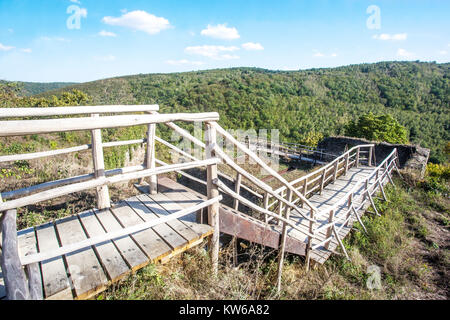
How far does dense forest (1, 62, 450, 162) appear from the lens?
40.6m

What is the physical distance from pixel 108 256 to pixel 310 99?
53.5 m

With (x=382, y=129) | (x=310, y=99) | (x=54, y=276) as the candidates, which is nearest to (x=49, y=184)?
(x=54, y=276)

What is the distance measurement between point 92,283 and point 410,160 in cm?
1337

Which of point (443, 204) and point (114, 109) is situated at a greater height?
point (114, 109)

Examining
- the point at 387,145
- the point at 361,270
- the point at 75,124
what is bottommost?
the point at 361,270

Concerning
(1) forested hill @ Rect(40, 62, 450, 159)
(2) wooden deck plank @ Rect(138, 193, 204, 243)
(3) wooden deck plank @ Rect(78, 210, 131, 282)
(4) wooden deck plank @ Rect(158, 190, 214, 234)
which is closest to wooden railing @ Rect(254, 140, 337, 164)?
(1) forested hill @ Rect(40, 62, 450, 159)

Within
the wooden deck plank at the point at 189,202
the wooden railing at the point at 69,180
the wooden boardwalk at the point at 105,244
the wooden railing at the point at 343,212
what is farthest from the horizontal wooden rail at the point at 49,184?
the wooden railing at the point at 343,212

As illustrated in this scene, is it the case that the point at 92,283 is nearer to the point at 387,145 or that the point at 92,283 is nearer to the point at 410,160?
the point at 410,160

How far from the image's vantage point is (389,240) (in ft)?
15.4

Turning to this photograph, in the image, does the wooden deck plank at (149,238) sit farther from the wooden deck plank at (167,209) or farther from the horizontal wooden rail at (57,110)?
the horizontal wooden rail at (57,110)

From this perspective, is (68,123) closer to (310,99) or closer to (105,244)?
(105,244)
